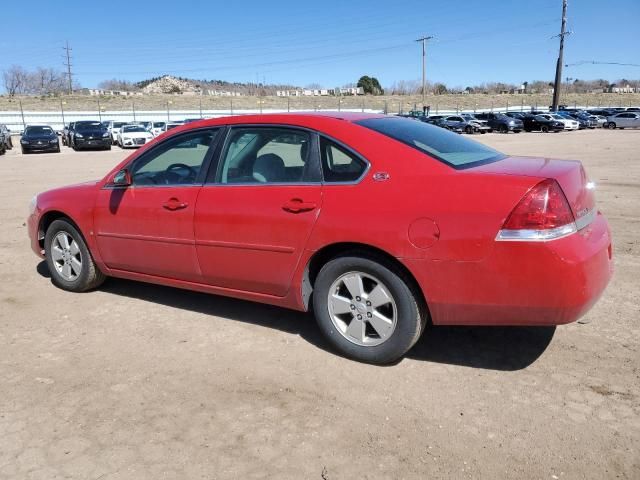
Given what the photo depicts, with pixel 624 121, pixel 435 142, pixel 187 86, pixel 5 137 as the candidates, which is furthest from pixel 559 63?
pixel 187 86

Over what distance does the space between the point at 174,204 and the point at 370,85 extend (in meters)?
128

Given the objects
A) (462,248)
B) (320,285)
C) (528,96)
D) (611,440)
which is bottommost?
(611,440)

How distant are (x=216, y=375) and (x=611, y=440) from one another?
90.0 inches

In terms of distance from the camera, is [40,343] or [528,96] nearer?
[40,343]

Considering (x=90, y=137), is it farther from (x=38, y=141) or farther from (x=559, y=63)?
(x=559, y=63)

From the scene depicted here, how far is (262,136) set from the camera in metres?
4.16

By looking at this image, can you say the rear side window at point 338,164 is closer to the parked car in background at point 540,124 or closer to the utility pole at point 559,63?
the parked car in background at point 540,124

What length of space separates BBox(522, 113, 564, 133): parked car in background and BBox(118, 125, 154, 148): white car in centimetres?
3042

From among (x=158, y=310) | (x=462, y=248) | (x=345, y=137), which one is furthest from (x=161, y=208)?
(x=462, y=248)

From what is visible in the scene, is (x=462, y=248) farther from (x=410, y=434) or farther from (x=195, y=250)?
(x=195, y=250)

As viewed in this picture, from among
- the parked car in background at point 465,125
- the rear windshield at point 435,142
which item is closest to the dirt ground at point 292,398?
the rear windshield at point 435,142

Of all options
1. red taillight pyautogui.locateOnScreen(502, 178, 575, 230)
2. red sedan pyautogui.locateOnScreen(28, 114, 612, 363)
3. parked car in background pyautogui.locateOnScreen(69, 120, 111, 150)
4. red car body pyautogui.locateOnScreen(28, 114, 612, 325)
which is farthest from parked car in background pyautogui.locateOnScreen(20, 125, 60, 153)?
red taillight pyautogui.locateOnScreen(502, 178, 575, 230)

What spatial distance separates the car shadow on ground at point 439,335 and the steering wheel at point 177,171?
45.5 inches

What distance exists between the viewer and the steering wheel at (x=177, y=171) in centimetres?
440
